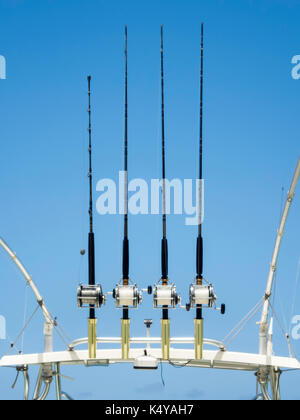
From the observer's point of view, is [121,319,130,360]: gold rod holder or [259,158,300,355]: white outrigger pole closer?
[121,319,130,360]: gold rod holder

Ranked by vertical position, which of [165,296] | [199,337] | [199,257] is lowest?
[199,337]

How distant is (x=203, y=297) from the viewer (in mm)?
11539

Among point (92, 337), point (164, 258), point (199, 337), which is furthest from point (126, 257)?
point (199, 337)

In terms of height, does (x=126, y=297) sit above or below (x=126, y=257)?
below

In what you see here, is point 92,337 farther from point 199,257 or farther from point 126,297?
point 199,257

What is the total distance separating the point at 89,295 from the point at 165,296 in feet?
3.16

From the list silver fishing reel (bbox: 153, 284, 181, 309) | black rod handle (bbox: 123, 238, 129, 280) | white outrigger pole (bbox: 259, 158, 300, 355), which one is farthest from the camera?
white outrigger pole (bbox: 259, 158, 300, 355)

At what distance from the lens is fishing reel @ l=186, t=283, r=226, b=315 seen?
11539mm

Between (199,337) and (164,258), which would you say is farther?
(164,258)

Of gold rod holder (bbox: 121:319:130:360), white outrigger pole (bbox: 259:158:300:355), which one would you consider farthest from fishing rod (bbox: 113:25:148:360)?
white outrigger pole (bbox: 259:158:300:355)

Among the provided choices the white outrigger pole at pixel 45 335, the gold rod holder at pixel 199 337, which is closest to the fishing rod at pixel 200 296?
the gold rod holder at pixel 199 337

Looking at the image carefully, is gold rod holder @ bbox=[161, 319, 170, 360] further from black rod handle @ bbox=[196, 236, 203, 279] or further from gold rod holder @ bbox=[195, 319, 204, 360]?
black rod handle @ bbox=[196, 236, 203, 279]

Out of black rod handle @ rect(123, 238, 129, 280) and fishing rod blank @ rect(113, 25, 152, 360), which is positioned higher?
black rod handle @ rect(123, 238, 129, 280)

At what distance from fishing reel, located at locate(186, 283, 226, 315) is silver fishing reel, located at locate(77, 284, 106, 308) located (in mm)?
1113
